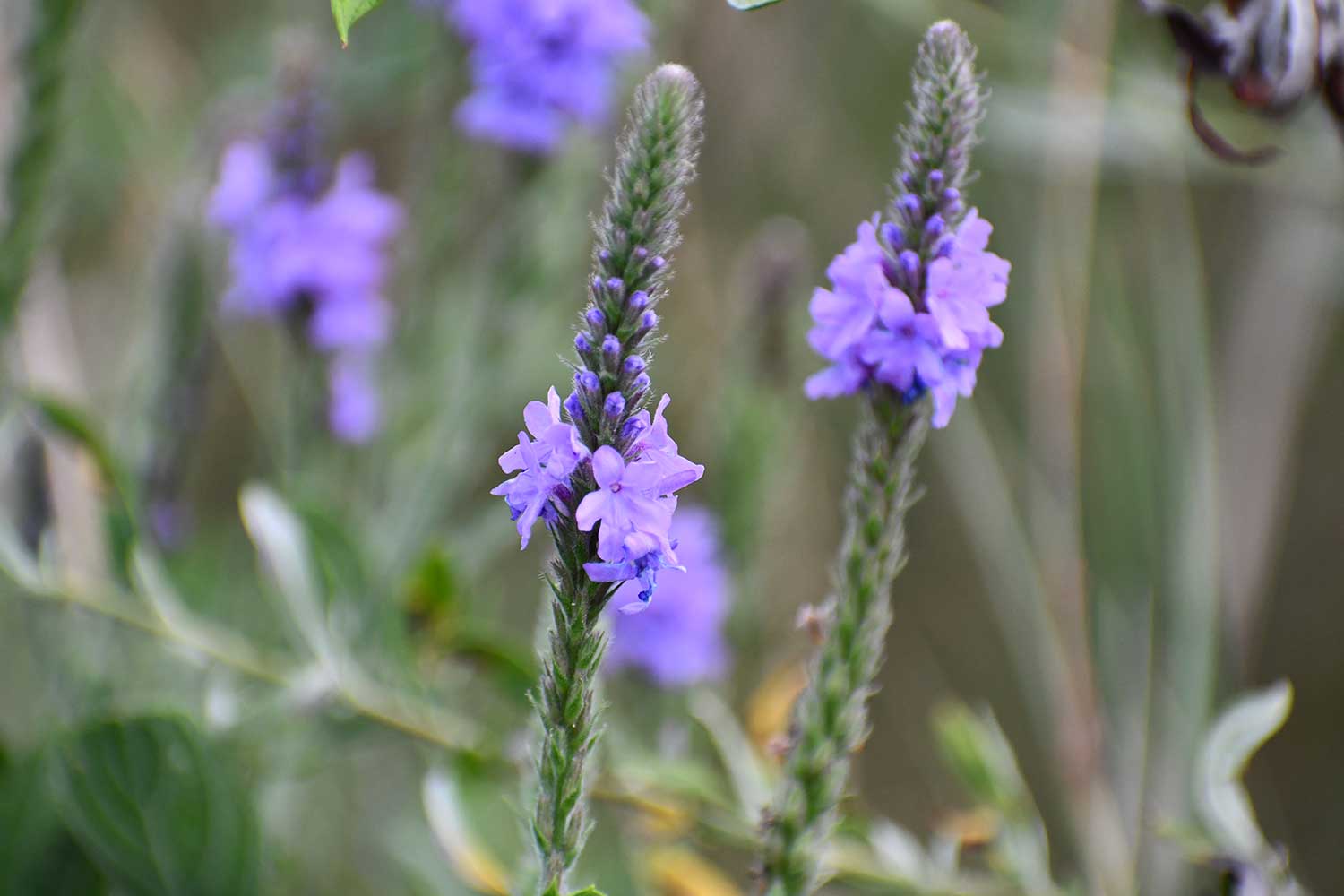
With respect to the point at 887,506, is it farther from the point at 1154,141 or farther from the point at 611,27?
the point at 1154,141

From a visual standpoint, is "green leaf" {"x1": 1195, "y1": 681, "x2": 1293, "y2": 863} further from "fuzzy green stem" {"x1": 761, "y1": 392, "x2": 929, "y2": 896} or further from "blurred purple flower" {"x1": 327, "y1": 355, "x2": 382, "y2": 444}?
"blurred purple flower" {"x1": 327, "y1": 355, "x2": 382, "y2": 444}

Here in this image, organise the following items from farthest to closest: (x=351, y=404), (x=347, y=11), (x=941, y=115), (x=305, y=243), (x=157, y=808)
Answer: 1. (x=351, y=404)
2. (x=305, y=243)
3. (x=157, y=808)
4. (x=941, y=115)
5. (x=347, y=11)

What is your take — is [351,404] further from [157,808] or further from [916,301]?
[916,301]

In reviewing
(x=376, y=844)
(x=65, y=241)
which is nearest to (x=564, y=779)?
(x=376, y=844)

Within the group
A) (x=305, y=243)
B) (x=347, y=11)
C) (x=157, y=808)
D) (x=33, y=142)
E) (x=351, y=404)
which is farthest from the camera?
(x=351, y=404)

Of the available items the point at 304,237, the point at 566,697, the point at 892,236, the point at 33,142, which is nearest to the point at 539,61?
the point at 304,237

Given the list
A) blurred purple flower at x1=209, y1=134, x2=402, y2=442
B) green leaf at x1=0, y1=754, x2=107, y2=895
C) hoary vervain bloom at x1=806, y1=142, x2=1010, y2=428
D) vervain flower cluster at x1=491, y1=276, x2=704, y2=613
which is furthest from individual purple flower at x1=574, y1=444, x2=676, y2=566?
blurred purple flower at x1=209, y1=134, x2=402, y2=442
